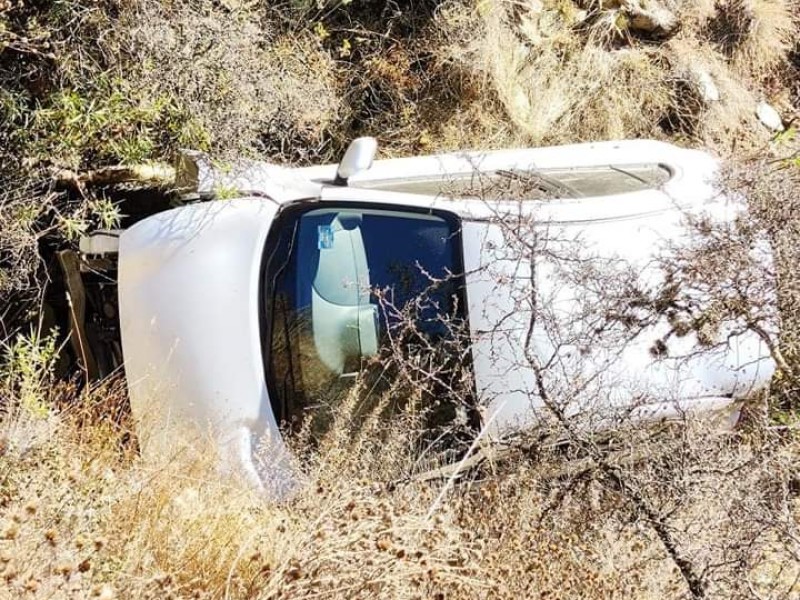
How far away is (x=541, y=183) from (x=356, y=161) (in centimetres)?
72

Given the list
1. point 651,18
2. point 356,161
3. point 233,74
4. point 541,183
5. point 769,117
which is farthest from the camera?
point 769,117

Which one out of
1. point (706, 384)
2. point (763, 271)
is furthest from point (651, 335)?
point (763, 271)

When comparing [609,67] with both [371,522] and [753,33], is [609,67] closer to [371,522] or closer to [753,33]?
[753,33]

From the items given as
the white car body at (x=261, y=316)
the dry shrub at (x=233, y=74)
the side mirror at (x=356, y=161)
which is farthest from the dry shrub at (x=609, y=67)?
the white car body at (x=261, y=316)

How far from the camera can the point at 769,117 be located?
5.16 meters

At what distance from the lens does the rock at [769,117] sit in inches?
202

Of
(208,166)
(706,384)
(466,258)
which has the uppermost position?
(208,166)

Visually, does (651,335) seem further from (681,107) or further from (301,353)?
(681,107)

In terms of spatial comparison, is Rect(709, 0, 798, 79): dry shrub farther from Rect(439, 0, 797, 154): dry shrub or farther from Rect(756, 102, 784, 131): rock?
Rect(756, 102, 784, 131): rock

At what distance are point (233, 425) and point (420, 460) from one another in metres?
0.63

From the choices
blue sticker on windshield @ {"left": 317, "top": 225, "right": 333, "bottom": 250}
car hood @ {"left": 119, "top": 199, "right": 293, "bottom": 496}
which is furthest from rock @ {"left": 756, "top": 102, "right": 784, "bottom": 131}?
car hood @ {"left": 119, "top": 199, "right": 293, "bottom": 496}

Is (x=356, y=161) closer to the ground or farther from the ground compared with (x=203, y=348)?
farther from the ground

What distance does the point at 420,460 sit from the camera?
295cm

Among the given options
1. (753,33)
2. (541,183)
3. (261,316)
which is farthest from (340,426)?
(753,33)
